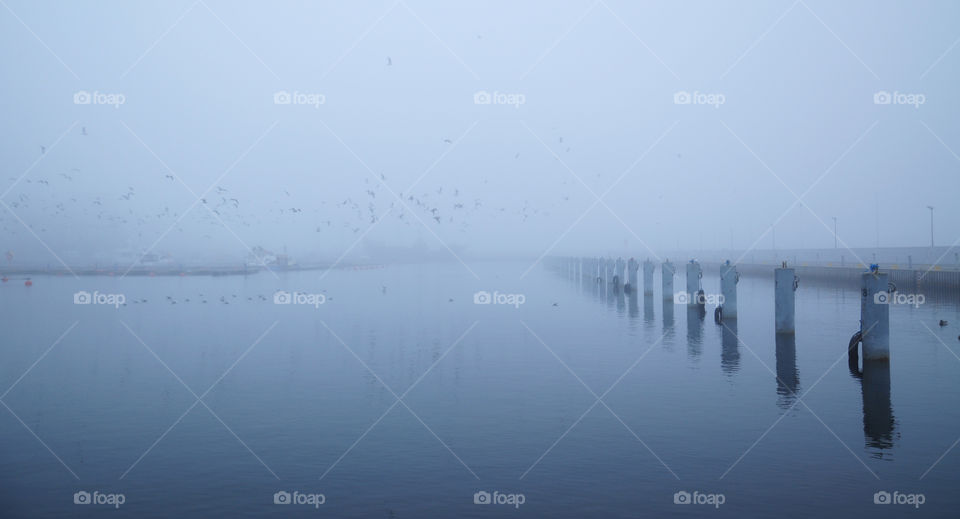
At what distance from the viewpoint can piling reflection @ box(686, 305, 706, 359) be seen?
30.4 m

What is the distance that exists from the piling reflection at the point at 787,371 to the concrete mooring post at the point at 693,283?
41.4 ft

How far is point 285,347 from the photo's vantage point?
32969 millimetres

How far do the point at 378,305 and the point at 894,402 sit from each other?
4305 cm

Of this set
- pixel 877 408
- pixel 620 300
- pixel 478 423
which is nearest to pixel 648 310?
pixel 620 300

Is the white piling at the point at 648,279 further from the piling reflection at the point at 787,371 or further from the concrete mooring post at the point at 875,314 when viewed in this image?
the concrete mooring post at the point at 875,314

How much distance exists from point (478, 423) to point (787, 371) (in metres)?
12.7

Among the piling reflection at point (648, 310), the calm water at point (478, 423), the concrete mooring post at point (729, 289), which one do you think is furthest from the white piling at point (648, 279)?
the calm water at point (478, 423)

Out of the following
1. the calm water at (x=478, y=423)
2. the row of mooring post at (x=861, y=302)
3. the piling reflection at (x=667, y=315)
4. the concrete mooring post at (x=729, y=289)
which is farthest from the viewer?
the piling reflection at (x=667, y=315)

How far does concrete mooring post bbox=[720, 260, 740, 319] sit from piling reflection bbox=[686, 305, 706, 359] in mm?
1665

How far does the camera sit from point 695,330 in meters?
37.8

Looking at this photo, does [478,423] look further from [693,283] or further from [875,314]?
[693,283]

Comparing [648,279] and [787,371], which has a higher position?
[648,279]

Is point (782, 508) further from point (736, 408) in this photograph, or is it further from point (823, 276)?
point (823, 276)

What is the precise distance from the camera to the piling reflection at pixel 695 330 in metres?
30.4
